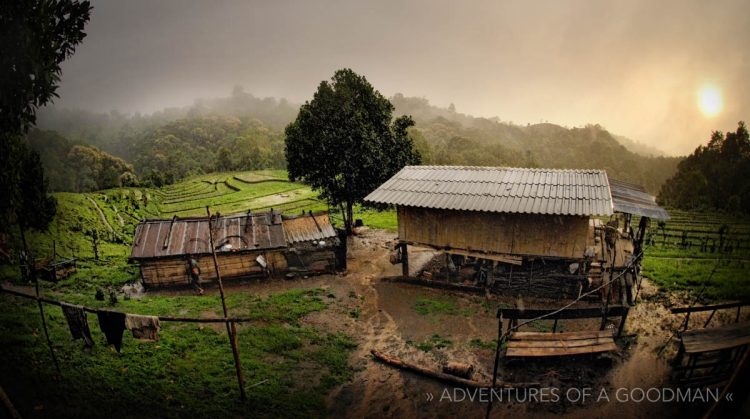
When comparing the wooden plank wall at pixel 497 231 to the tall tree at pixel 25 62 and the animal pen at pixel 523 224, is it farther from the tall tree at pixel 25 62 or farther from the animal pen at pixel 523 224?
the tall tree at pixel 25 62

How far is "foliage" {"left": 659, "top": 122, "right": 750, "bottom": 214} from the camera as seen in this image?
3962 centimetres

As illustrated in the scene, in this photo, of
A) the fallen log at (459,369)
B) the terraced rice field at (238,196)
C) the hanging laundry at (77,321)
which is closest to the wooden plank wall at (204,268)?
the hanging laundry at (77,321)

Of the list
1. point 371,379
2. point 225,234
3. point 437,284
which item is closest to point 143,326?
point 371,379

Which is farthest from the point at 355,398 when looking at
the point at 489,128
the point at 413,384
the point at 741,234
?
the point at 489,128

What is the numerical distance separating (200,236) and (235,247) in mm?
1916

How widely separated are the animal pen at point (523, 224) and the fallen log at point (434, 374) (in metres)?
6.61

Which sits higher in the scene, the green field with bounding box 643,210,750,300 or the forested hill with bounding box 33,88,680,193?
the forested hill with bounding box 33,88,680,193

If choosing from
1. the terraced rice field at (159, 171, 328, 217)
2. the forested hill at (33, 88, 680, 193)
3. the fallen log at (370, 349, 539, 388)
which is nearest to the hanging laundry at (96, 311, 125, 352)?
the fallen log at (370, 349, 539, 388)

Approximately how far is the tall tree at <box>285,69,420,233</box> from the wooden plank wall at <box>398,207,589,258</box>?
5.54 meters

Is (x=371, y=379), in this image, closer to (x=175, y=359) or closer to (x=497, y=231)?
(x=175, y=359)

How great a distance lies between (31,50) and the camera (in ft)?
30.3

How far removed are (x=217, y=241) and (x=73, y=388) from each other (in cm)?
961

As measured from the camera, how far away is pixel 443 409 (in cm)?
908

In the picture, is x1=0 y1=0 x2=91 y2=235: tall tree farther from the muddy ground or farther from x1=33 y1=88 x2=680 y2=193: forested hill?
x1=33 y1=88 x2=680 y2=193: forested hill
